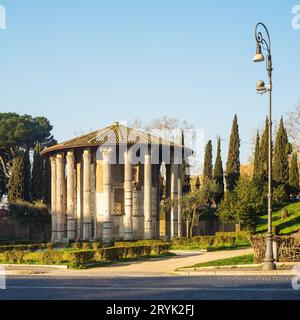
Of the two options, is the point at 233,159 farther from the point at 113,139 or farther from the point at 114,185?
the point at 113,139

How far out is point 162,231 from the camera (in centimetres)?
7338

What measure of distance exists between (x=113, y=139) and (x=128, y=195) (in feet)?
19.7

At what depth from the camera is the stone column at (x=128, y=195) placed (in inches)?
2463

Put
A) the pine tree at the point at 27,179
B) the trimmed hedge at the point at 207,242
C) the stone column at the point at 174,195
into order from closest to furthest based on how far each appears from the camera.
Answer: the trimmed hedge at the point at 207,242 < the stone column at the point at 174,195 < the pine tree at the point at 27,179

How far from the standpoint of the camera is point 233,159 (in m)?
77.1

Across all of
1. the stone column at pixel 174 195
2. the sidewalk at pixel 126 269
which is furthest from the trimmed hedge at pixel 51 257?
the stone column at pixel 174 195

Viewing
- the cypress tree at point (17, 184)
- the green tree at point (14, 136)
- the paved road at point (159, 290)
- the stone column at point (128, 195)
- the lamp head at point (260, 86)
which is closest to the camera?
the paved road at point (159, 290)

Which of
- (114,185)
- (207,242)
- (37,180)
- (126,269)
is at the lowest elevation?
(126,269)

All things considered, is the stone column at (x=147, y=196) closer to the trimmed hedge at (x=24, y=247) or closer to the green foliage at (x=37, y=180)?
the trimmed hedge at (x=24, y=247)

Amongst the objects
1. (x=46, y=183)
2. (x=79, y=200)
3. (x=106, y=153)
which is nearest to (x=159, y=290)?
(x=106, y=153)

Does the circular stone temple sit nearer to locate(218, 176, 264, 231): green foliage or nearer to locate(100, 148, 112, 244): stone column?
locate(100, 148, 112, 244): stone column

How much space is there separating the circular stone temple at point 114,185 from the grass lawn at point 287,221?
8.69m
